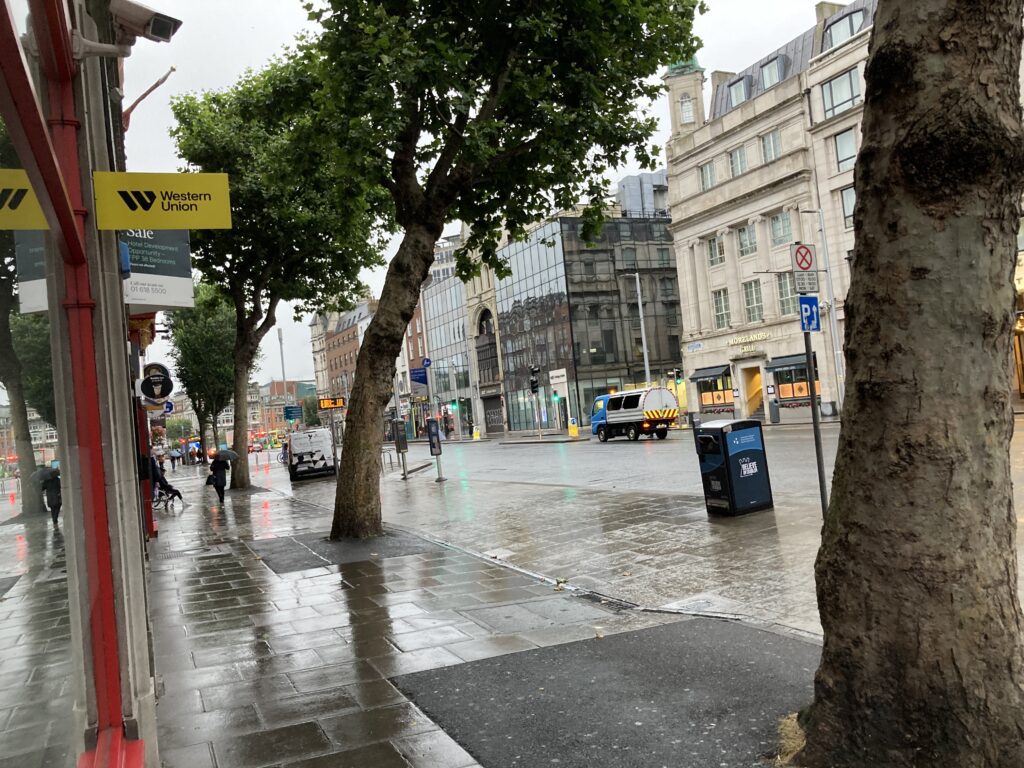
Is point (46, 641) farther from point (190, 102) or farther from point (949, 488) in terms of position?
point (190, 102)

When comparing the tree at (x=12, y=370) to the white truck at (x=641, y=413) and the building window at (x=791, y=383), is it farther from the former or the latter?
the building window at (x=791, y=383)

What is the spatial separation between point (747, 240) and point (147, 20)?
132 feet

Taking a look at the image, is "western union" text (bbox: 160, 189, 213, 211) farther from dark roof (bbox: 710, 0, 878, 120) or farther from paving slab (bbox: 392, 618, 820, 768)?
dark roof (bbox: 710, 0, 878, 120)

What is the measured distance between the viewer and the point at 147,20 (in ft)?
18.0

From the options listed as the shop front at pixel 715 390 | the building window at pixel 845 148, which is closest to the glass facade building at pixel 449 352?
the shop front at pixel 715 390

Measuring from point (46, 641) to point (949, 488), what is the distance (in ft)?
10.4

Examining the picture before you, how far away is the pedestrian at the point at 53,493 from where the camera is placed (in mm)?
2459

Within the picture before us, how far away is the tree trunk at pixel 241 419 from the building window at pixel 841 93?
28851mm

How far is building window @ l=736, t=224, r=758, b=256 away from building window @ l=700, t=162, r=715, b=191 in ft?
11.7

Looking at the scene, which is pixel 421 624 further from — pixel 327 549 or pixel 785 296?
pixel 785 296

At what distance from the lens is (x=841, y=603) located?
317 cm

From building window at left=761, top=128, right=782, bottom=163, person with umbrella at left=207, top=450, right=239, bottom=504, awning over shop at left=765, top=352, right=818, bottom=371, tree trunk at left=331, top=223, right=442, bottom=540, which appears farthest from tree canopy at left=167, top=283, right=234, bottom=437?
tree trunk at left=331, top=223, right=442, bottom=540

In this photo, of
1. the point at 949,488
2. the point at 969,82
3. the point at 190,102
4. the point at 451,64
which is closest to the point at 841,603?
the point at 949,488

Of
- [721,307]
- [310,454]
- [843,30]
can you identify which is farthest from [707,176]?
[310,454]
